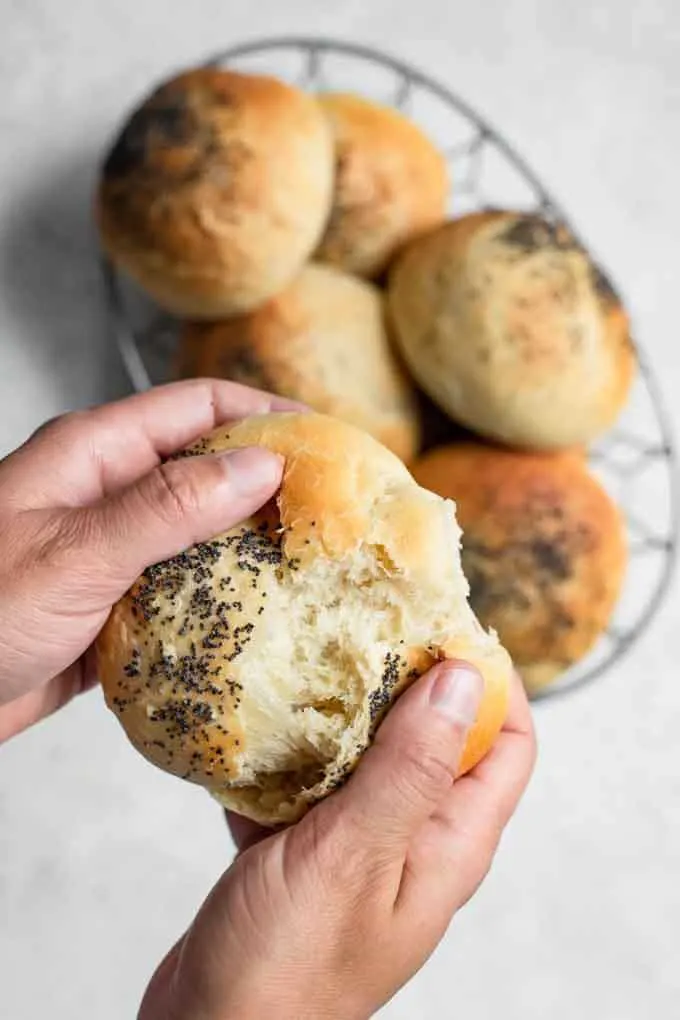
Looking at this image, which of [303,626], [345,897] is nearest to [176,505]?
[303,626]

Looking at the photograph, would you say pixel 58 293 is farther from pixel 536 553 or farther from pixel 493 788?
pixel 493 788

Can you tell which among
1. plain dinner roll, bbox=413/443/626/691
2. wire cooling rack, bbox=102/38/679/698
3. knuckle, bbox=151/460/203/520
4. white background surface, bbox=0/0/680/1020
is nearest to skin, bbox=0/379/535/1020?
knuckle, bbox=151/460/203/520

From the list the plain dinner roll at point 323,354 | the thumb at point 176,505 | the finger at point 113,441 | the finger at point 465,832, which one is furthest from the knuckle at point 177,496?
the plain dinner roll at point 323,354

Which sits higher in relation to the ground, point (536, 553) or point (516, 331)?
point (516, 331)

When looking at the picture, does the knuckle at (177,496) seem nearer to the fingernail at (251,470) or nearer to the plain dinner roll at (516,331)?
the fingernail at (251,470)

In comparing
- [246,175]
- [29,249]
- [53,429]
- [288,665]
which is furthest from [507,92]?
[288,665]

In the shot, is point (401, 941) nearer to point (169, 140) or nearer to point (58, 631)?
point (58, 631)

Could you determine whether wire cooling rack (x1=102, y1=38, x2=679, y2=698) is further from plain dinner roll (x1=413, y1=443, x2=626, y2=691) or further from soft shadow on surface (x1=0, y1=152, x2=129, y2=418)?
plain dinner roll (x1=413, y1=443, x2=626, y2=691)
